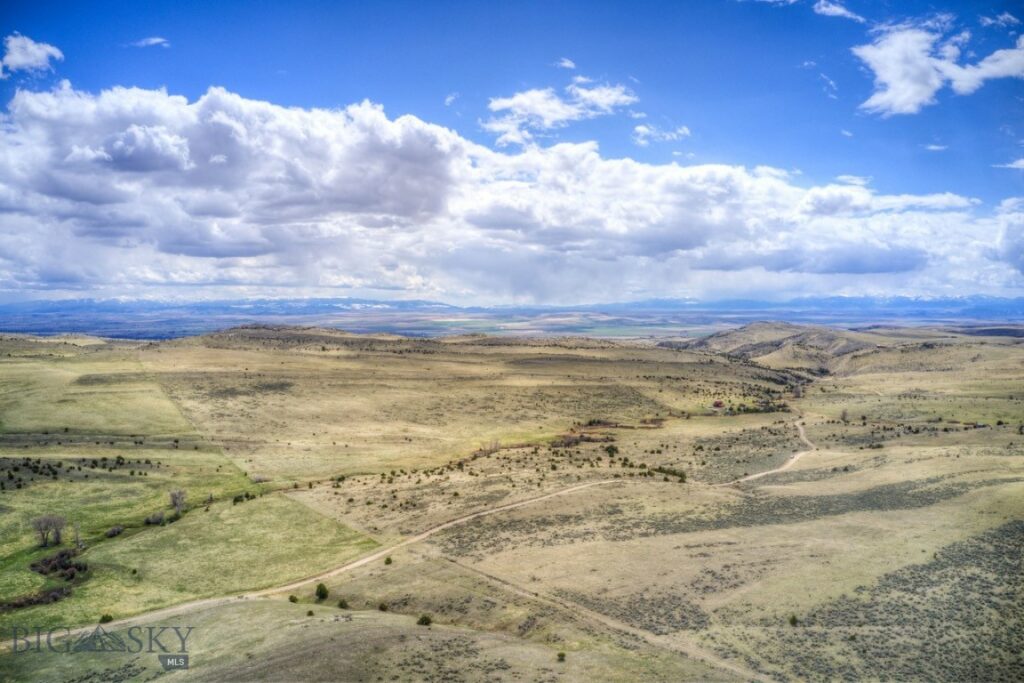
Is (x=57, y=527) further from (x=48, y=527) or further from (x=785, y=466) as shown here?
(x=785, y=466)

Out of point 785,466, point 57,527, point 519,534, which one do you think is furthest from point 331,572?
point 785,466

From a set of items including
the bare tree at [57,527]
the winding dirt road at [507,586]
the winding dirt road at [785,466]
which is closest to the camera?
the winding dirt road at [507,586]

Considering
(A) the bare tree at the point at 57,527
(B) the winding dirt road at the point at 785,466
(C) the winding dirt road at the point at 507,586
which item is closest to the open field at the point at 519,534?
(C) the winding dirt road at the point at 507,586

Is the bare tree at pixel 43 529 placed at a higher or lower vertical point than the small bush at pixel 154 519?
higher

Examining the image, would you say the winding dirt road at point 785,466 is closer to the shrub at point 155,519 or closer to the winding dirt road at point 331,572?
the winding dirt road at point 331,572

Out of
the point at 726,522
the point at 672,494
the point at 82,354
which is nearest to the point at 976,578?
the point at 726,522

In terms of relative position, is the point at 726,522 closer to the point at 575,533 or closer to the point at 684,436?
the point at 575,533

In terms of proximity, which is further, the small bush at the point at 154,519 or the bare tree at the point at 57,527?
the small bush at the point at 154,519

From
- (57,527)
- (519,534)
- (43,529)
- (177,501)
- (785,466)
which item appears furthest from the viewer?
(785,466)

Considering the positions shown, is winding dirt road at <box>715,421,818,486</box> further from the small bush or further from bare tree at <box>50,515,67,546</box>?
bare tree at <box>50,515,67,546</box>
